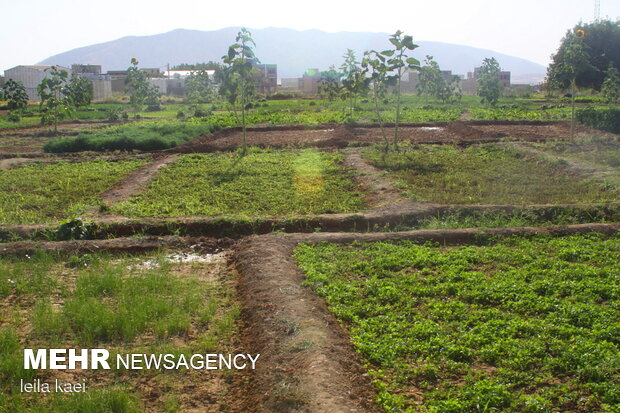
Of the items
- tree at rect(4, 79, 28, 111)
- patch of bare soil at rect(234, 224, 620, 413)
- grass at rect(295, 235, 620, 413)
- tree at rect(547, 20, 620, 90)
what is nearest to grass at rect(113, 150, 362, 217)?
patch of bare soil at rect(234, 224, 620, 413)

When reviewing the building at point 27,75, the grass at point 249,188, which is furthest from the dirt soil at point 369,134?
the building at point 27,75

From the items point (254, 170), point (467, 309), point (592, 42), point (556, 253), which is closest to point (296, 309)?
point (467, 309)

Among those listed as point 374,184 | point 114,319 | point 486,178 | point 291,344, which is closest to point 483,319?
point 291,344

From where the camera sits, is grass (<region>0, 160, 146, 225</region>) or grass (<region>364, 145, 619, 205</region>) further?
grass (<region>364, 145, 619, 205</region>)

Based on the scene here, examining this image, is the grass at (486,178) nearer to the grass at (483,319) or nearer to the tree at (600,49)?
the grass at (483,319)

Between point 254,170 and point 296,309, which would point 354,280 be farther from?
point 254,170

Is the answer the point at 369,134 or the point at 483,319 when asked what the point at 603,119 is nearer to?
the point at 369,134

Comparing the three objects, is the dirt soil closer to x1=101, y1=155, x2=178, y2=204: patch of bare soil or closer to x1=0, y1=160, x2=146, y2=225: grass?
x1=101, y1=155, x2=178, y2=204: patch of bare soil

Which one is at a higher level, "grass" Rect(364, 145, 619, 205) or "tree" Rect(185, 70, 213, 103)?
"tree" Rect(185, 70, 213, 103)

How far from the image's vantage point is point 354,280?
696 cm

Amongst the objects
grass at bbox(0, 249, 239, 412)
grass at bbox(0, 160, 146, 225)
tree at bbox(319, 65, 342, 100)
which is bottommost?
grass at bbox(0, 249, 239, 412)

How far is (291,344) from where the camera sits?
17.6 feet

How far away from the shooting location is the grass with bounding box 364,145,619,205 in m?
11.2

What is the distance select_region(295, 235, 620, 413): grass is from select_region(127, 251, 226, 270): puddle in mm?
1244
